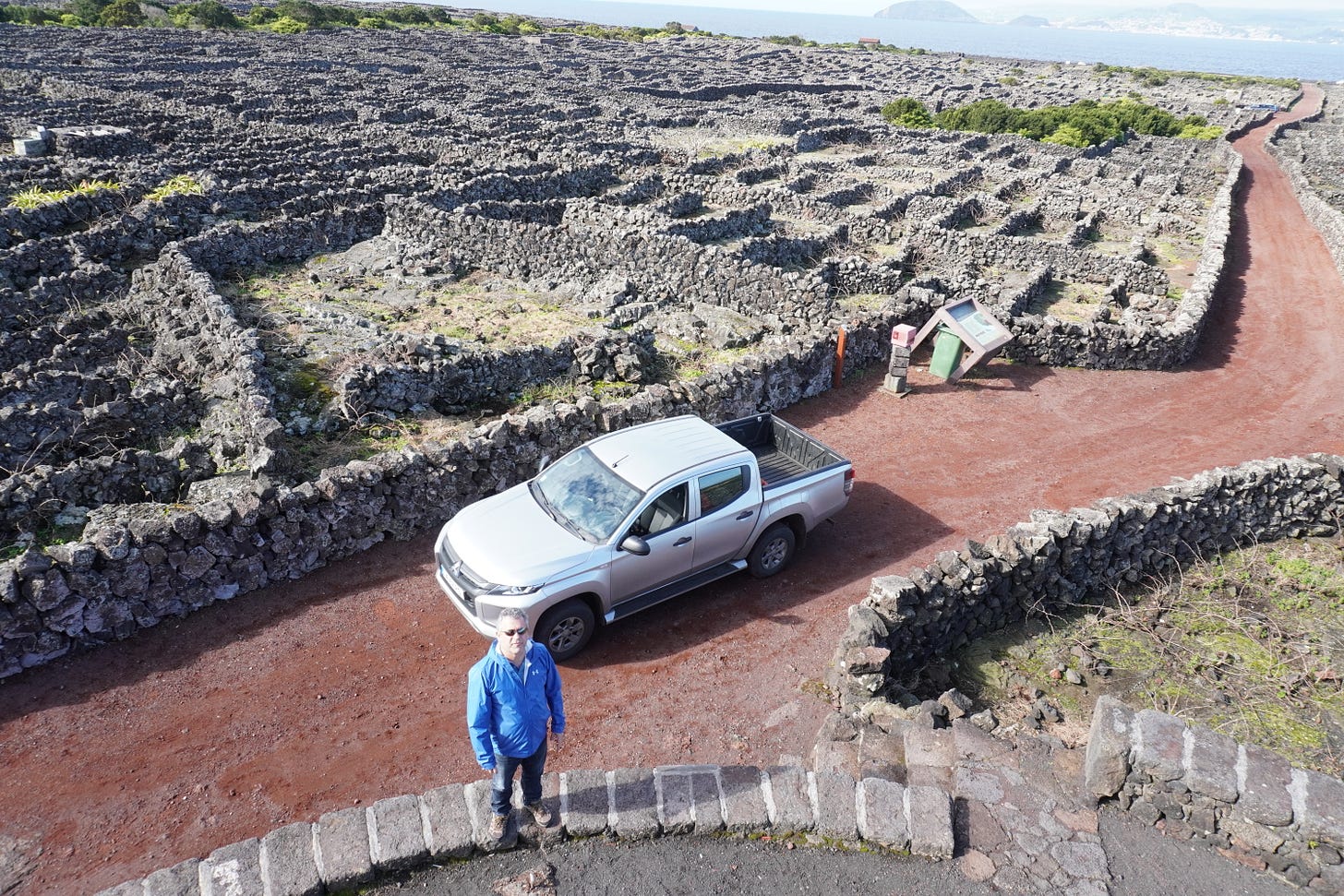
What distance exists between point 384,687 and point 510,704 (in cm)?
330

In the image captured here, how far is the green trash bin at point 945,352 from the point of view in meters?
15.8

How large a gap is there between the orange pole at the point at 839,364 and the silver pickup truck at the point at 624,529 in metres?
5.80

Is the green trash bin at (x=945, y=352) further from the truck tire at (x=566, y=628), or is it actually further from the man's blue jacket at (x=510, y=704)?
the man's blue jacket at (x=510, y=704)

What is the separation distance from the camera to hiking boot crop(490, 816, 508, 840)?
572 cm

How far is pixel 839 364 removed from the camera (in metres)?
15.6

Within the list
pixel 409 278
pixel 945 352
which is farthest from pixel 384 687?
pixel 409 278

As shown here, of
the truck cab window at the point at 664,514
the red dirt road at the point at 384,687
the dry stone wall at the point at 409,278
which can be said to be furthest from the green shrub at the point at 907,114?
the truck cab window at the point at 664,514

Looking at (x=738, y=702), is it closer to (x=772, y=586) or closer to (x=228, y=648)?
(x=772, y=586)

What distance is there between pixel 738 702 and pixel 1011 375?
12.1m

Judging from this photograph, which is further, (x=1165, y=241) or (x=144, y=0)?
(x=144, y=0)

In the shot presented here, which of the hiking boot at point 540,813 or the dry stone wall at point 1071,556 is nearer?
the hiking boot at point 540,813

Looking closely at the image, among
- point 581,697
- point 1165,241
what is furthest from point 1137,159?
point 581,697

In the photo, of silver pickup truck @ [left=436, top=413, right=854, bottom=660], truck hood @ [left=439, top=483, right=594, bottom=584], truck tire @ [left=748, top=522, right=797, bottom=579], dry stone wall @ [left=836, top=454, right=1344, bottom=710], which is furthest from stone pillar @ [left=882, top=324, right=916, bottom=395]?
truck hood @ [left=439, top=483, right=594, bottom=584]

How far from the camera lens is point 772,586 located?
9.85 metres
